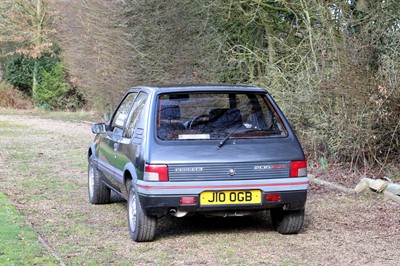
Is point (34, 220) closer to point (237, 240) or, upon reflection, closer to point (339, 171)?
point (237, 240)

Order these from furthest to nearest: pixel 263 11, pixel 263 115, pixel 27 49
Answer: pixel 27 49
pixel 263 11
pixel 263 115

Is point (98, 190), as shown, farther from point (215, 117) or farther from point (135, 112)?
point (215, 117)

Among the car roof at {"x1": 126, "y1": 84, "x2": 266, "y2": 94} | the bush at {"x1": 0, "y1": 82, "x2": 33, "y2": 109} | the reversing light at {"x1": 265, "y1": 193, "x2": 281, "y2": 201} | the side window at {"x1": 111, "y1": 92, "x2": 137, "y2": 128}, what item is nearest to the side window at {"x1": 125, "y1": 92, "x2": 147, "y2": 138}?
the car roof at {"x1": 126, "y1": 84, "x2": 266, "y2": 94}

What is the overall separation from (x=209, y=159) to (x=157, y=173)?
0.54 m

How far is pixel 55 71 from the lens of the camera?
38344 mm

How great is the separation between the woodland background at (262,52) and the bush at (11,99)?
192 centimetres

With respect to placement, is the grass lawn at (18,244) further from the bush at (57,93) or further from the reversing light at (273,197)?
the bush at (57,93)

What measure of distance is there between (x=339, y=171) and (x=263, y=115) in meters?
4.32

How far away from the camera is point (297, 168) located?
706 cm

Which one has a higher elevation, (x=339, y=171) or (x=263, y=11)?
(x=263, y=11)

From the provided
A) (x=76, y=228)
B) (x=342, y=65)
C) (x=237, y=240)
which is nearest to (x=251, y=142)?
(x=237, y=240)

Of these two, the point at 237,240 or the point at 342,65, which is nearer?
the point at 237,240

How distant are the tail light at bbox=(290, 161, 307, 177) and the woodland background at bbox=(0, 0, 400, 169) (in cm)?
359

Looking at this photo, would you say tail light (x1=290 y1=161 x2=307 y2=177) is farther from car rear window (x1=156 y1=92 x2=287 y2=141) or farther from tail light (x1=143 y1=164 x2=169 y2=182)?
tail light (x1=143 y1=164 x2=169 y2=182)
